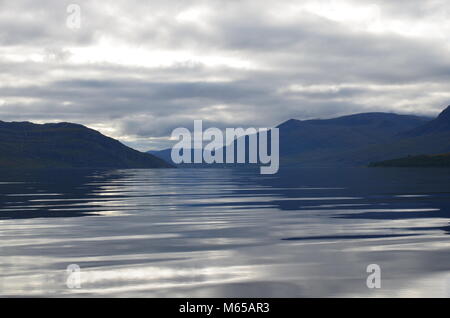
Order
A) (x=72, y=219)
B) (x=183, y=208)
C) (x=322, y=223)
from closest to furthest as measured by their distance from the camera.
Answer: (x=322, y=223)
(x=72, y=219)
(x=183, y=208)

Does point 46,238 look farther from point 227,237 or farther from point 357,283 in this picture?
point 357,283

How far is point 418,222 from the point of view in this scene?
132 ft

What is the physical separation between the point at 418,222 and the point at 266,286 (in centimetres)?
2257

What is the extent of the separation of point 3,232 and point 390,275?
23526 millimetres

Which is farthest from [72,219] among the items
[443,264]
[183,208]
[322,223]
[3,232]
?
[443,264]

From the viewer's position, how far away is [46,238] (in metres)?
32.9

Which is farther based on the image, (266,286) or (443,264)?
(443,264)

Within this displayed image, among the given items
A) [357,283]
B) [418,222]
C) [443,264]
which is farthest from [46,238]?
[418,222]
